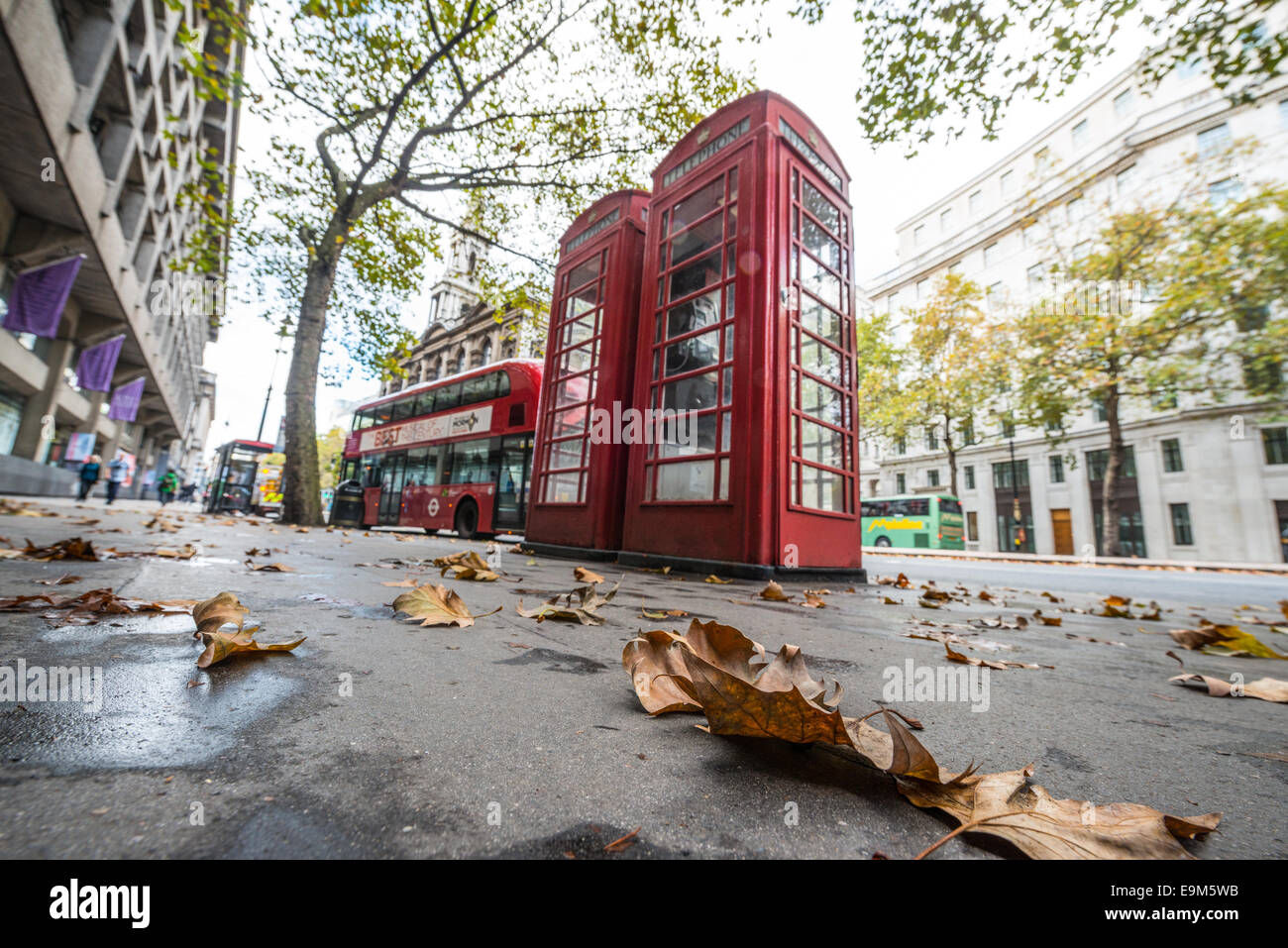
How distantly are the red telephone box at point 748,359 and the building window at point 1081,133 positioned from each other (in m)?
35.7

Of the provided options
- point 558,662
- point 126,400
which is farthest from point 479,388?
point 126,400

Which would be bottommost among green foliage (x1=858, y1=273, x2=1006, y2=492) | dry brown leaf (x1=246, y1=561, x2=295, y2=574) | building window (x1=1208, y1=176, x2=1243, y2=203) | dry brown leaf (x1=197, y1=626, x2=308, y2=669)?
dry brown leaf (x1=197, y1=626, x2=308, y2=669)

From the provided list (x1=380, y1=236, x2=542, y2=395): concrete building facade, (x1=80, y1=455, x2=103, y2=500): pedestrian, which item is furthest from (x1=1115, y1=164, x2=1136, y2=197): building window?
(x1=80, y1=455, x2=103, y2=500): pedestrian

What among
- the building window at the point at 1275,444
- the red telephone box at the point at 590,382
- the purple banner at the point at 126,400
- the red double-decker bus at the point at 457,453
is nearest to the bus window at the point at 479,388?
the red double-decker bus at the point at 457,453

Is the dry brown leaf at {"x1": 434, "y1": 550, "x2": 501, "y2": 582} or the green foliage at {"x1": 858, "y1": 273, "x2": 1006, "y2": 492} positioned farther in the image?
the green foliage at {"x1": 858, "y1": 273, "x2": 1006, "y2": 492}

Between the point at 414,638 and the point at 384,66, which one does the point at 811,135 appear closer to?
the point at 414,638

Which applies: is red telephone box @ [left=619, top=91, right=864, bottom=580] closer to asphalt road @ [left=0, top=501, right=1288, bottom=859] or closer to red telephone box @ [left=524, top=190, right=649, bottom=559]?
red telephone box @ [left=524, top=190, right=649, bottom=559]

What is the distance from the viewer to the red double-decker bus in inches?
419

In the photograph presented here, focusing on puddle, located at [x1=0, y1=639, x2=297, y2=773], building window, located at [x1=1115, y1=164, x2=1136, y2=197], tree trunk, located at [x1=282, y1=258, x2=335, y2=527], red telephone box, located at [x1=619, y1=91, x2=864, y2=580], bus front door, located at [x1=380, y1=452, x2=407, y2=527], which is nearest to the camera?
puddle, located at [x1=0, y1=639, x2=297, y2=773]

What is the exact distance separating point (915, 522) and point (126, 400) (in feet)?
107

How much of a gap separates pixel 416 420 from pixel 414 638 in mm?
13494

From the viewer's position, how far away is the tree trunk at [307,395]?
9.86 m

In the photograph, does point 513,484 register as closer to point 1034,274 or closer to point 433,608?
point 433,608

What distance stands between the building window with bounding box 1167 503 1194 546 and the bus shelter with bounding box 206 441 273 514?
41.2 m
